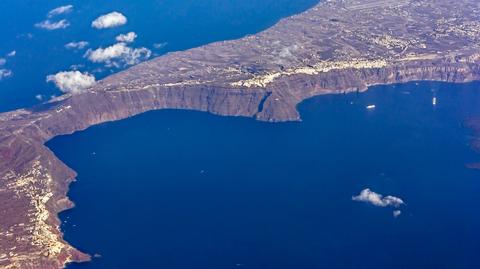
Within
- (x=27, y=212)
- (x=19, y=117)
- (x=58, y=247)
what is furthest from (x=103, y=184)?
(x=19, y=117)

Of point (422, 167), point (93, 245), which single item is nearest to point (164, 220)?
point (93, 245)

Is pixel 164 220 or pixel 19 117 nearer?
pixel 164 220

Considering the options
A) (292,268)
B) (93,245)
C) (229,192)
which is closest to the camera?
(292,268)

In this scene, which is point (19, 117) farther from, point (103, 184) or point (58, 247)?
point (58, 247)

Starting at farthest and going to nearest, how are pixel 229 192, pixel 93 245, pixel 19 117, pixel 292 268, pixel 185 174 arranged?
pixel 19 117, pixel 185 174, pixel 229 192, pixel 93 245, pixel 292 268

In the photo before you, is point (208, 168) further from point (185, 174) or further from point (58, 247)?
point (58, 247)

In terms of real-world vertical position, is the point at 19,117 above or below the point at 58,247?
→ above
